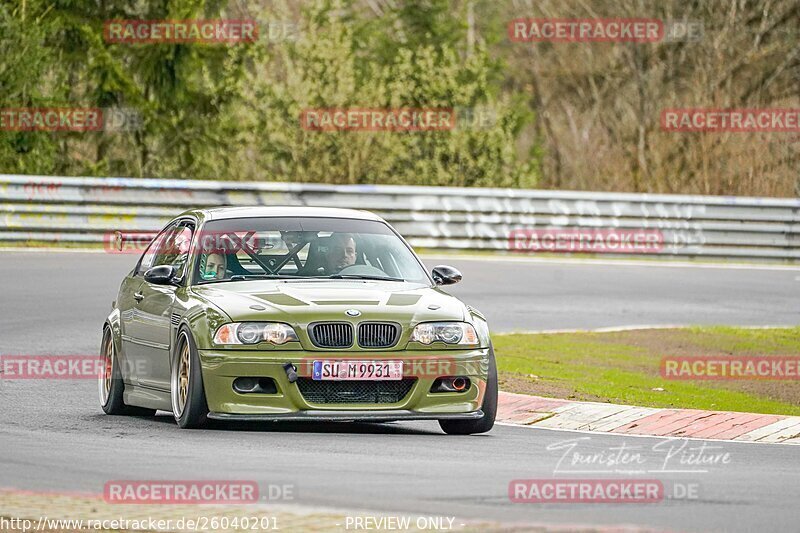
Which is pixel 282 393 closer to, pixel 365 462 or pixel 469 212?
pixel 365 462

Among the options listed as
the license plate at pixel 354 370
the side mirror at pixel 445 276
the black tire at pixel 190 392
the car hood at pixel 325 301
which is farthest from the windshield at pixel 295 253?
the license plate at pixel 354 370

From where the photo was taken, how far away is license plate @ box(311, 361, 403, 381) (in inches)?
428

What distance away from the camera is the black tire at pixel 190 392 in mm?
10977

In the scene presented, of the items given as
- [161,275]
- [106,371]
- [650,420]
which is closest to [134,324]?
[106,371]

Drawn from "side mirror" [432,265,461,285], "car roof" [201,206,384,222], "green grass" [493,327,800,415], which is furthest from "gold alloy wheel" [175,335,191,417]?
"green grass" [493,327,800,415]

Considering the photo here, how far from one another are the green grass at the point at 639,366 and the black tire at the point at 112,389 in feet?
9.92

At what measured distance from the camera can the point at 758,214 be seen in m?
28.0

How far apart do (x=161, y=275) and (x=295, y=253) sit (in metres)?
0.93

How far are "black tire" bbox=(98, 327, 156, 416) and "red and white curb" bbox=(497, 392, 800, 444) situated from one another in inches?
105

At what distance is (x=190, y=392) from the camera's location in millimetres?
11039

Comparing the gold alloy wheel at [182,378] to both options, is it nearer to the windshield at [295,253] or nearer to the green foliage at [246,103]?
the windshield at [295,253]

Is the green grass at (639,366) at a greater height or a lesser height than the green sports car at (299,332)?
lesser

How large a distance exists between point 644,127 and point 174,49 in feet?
40.9

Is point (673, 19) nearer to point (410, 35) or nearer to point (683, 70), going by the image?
point (683, 70)
